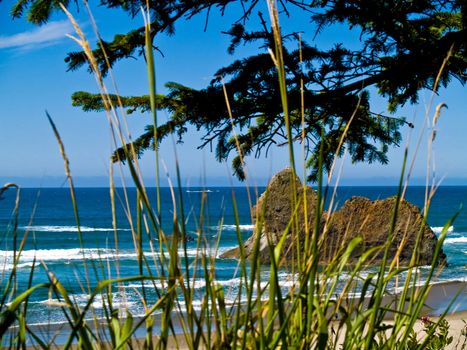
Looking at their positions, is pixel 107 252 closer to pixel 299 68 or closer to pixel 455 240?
pixel 299 68

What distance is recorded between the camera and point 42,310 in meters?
10.5

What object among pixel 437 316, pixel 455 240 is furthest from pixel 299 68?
pixel 455 240

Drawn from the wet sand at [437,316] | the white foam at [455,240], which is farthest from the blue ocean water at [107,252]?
the wet sand at [437,316]

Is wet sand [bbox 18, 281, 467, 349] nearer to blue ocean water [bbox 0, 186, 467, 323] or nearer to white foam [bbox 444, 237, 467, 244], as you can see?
blue ocean water [bbox 0, 186, 467, 323]

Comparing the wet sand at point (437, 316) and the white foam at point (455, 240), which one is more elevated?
the wet sand at point (437, 316)

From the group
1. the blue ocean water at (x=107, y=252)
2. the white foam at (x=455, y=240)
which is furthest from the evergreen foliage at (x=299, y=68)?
the white foam at (x=455, y=240)

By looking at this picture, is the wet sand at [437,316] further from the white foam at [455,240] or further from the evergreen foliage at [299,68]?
the white foam at [455,240]

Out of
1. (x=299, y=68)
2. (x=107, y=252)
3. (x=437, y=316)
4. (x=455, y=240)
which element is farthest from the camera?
(x=455, y=240)

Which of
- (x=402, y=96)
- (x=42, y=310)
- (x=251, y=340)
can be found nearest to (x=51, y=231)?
(x=42, y=310)

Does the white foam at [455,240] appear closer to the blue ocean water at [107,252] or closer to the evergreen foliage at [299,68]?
the blue ocean water at [107,252]

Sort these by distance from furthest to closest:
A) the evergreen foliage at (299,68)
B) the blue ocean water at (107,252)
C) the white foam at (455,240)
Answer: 1. the white foam at (455,240)
2. the evergreen foliage at (299,68)
3. the blue ocean water at (107,252)

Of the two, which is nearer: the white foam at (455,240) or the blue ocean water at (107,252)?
the blue ocean water at (107,252)

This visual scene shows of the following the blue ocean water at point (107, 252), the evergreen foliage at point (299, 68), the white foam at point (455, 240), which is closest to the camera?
Answer: the blue ocean water at point (107, 252)

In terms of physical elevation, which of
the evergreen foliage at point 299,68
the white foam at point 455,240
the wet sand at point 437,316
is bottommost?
the white foam at point 455,240
